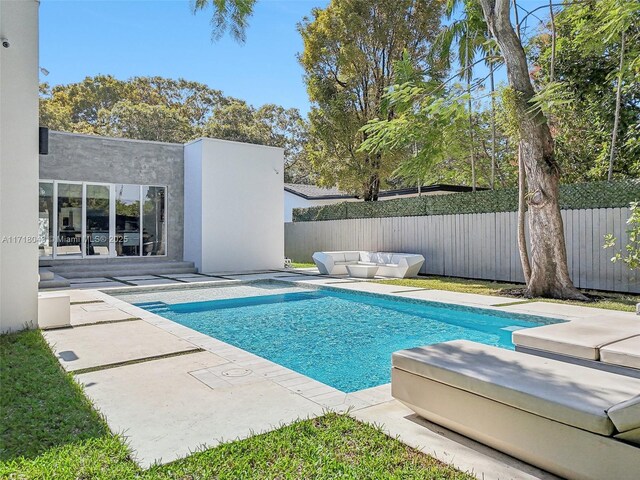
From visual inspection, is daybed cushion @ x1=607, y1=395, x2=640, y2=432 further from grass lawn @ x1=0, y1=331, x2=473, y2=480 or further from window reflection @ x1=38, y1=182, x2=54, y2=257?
window reflection @ x1=38, y1=182, x2=54, y2=257

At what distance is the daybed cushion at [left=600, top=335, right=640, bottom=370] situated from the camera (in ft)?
10.4

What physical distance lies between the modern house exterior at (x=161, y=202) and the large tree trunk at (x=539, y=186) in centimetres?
827

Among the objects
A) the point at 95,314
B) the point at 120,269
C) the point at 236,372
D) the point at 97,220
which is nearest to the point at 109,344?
the point at 236,372

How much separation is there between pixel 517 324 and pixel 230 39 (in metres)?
8.08

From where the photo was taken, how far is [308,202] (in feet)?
75.8

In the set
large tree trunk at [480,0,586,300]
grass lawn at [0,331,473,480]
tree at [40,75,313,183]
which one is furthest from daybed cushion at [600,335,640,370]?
tree at [40,75,313,183]

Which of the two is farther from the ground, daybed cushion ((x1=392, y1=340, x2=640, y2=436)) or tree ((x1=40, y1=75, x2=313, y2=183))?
tree ((x1=40, y1=75, x2=313, y2=183))

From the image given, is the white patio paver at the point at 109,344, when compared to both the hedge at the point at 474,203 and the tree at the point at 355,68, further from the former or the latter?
the tree at the point at 355,68

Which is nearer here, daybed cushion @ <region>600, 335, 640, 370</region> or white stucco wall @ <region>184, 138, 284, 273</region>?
daybed cushion @ <region>600, 335, 640, 370</region>

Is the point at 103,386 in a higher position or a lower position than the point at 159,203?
lower

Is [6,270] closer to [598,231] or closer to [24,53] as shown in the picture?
[24,53]

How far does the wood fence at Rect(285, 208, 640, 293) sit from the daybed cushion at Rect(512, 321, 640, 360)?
6.02m

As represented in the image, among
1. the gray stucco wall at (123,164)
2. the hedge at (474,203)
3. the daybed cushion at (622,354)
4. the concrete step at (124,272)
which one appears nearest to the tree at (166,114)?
the hedge at (474,203)

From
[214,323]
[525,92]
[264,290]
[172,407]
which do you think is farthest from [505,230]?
[172,407]
